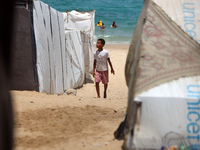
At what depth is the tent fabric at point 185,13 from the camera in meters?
3.58

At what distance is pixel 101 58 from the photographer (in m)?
7.04

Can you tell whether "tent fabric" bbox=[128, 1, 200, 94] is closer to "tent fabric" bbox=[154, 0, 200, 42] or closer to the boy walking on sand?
"tent fabric" bbox=[154, 0, 200, 42]

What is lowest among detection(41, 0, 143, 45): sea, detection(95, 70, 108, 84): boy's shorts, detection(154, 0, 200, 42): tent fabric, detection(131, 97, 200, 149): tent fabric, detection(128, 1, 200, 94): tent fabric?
detection(41, 0, 143, 45): sea

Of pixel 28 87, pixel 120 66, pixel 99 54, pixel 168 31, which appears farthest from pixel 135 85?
pixel 120 66

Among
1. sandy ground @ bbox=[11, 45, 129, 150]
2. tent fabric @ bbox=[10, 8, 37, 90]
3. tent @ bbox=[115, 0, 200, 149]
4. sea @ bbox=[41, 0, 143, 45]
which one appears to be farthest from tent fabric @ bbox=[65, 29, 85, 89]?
sea @ bbox=[41, 0, 143, 45]

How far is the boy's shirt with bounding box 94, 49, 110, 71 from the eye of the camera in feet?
23.1

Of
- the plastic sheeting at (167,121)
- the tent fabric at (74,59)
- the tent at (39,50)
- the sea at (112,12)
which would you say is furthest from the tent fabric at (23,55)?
the sea at (112,12)

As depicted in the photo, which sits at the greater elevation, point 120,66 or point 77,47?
point 77,47

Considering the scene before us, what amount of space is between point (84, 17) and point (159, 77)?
1068cm

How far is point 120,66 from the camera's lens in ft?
43.7

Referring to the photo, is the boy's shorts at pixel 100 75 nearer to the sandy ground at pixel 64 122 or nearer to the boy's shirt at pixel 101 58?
the boy's shirt at pixel 101 58

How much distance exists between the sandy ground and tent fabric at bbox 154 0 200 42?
160 cm

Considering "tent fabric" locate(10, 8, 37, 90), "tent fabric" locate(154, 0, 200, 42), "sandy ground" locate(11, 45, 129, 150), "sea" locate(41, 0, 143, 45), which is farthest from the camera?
"sea" locate(41, 0, 143, 45)

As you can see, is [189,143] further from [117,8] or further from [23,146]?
[117,8]
